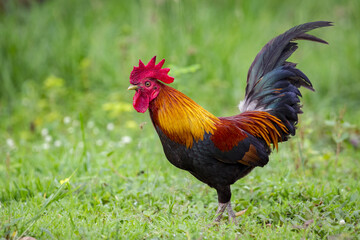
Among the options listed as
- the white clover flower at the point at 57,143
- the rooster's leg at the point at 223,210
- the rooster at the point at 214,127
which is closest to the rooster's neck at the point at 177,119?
the rooster at the point at 214,127

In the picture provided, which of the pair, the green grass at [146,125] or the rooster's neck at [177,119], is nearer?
the rooster's neck at [177,119]

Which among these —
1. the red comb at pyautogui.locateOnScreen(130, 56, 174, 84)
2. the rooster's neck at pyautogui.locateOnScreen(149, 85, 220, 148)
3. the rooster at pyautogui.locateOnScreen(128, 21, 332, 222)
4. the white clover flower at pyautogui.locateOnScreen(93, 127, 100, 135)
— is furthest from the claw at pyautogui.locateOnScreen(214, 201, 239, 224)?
the white clover flower at pyautogui.locateOnScreen(93, 127, 100, 135)

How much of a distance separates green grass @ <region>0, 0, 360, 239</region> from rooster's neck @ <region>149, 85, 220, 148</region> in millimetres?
698

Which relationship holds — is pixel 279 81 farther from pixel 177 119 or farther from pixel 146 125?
pixel 146 125

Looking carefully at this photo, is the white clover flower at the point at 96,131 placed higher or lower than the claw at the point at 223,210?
higher

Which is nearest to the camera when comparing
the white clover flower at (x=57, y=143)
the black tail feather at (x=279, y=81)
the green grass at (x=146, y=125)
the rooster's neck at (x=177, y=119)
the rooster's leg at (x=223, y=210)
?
the rooster's neck at (x=177, y=119)

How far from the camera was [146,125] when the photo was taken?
229 inches

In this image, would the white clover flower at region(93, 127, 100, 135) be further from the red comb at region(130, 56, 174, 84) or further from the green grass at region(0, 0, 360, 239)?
the red comb at region(130, 56, 174, 84)

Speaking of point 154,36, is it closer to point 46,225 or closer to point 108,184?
point 108,184

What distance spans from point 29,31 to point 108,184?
470cm

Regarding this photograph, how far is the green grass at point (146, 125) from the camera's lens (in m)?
3.24

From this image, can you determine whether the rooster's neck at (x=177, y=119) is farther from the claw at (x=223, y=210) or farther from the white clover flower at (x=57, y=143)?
the white clover flower at (x=57, y=143)

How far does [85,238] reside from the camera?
2811 mm

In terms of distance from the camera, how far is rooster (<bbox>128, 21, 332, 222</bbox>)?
312 cm
